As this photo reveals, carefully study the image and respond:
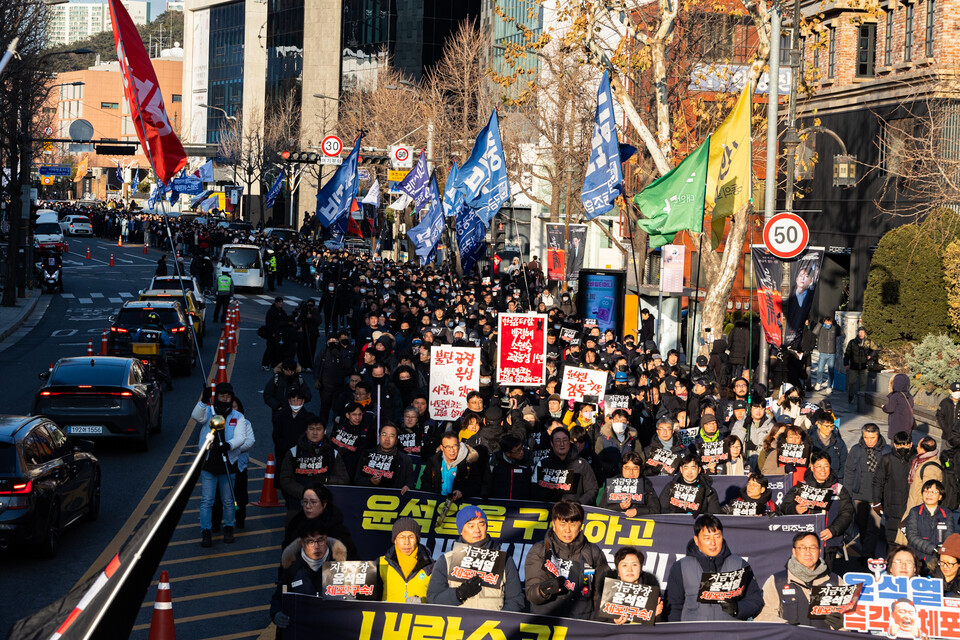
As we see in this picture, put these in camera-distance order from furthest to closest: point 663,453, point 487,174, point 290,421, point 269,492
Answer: point 487,174 → point 269,492 → point 290,421 → point 663,453

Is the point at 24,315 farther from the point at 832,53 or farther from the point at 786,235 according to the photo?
the point at 786,235

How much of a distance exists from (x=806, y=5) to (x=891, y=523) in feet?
105

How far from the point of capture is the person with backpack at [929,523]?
1115cm

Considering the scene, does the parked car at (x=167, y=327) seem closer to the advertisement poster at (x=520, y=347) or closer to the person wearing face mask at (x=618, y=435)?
the advertisement poster at (x=520, y=347)

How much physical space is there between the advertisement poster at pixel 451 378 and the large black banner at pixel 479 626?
983 centimetres

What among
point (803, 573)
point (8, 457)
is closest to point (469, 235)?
point (8, 457)

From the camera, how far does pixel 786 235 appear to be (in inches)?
755

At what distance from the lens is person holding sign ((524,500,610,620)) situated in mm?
8477

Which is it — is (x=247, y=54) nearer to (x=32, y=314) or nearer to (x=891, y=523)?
(x=32, y=314)

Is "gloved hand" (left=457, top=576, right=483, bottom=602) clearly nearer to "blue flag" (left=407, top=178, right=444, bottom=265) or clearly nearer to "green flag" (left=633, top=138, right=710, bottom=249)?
"green flag" (left=633, top=138, right=710, bottom=249)

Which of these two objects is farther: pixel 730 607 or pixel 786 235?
pixel 786 235

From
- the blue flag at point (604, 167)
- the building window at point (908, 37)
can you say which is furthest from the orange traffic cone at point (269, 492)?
the building window at point (908, 37)

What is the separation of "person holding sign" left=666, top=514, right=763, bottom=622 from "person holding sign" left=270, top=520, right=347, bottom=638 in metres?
2.28

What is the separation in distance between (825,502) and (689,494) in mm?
1401
